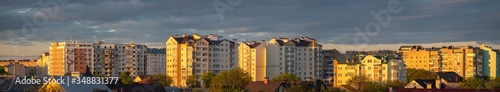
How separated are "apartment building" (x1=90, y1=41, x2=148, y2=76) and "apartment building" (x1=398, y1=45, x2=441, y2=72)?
101ft

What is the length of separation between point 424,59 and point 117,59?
3450 cm

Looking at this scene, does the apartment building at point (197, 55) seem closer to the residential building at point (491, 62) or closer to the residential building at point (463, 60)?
the residential building at point (463, 60)

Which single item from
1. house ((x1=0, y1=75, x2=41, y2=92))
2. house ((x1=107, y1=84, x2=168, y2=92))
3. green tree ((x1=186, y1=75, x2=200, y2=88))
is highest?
house ((x1=0, y1=75, x2=41, y2=92))

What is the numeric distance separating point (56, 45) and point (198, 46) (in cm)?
2638

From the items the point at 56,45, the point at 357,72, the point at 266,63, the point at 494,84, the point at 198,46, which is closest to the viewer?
the point at 494,84

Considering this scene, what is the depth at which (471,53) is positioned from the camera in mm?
85500

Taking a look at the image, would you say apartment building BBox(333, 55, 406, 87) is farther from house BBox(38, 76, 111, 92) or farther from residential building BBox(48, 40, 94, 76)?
house BBox(38, 76, 111, 92)

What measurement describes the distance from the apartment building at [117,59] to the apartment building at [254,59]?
14.4 m

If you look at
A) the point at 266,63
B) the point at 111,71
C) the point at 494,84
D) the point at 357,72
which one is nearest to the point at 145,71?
the point at 111,71

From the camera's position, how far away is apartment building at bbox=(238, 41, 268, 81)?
7850 centimetres

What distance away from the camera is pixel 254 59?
259 ft

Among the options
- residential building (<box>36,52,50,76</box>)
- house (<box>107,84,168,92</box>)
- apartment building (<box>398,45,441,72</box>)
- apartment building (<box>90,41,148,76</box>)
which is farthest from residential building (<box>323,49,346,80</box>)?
house (<box>107,84,168,92</box>)

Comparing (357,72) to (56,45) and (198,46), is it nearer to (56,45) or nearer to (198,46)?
(198,46)

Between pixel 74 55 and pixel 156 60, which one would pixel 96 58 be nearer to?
pixel 74 55
